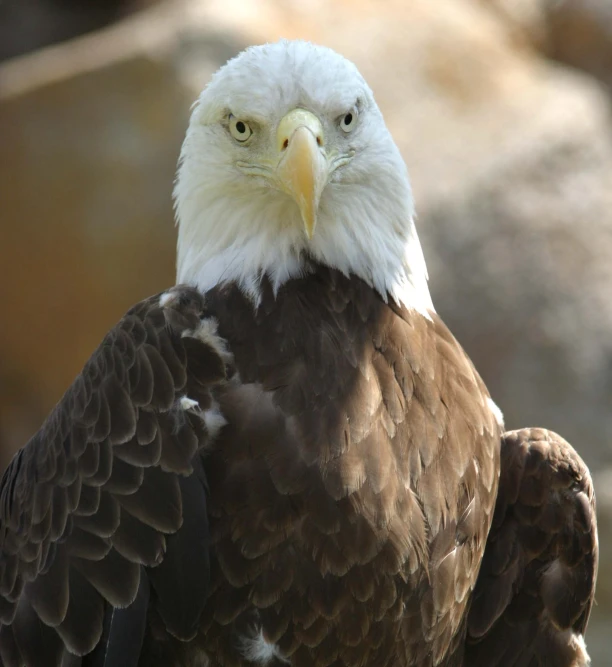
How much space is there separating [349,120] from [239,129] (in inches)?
13.0

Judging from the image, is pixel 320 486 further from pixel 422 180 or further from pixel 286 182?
pixel 422 180

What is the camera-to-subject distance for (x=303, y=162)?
2.96 metres

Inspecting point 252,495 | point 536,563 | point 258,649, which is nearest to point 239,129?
point 252,495

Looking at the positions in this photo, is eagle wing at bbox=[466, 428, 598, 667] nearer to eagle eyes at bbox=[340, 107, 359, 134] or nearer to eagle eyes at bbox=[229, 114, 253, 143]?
eagle eyes at bbox=[340, 107, 359, 134]

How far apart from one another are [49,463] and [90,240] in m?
3.93

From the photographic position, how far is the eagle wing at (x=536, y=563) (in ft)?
11.6

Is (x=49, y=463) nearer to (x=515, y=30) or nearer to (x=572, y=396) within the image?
(x=572, y=396)

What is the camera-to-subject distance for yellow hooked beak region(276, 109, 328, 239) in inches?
116

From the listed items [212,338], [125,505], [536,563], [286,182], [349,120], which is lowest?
[125,505]

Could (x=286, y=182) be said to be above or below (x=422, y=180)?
above

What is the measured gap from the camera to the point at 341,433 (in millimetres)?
3014

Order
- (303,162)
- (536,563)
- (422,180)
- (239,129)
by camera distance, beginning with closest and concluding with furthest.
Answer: (303,162)
(239,129)
(536,563)
(422,180)

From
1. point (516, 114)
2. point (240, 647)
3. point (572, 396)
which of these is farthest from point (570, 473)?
point (516, 114)

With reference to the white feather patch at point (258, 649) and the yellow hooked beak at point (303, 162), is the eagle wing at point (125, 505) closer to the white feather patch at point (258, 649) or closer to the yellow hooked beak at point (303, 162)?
the white feather patch at point (258, 649)
